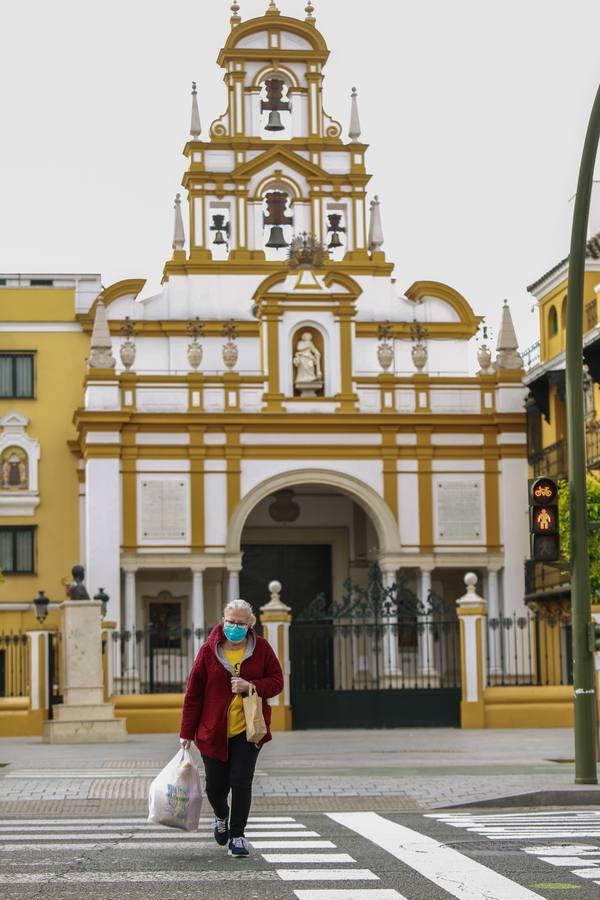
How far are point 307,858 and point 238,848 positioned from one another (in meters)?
0.49

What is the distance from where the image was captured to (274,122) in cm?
5284

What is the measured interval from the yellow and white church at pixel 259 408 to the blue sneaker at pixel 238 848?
2983 cm

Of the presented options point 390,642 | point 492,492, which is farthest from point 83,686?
point 492,492

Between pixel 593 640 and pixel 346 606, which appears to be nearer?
pixel 593 640

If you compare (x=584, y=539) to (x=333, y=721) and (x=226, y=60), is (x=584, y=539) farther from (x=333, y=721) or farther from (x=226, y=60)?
(x=226, y=60)

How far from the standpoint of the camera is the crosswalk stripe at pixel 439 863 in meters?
10.6

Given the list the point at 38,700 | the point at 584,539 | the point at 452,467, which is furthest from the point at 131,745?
the point at 452,467

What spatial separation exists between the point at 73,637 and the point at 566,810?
18174 mm

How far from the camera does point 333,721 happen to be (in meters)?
38.3

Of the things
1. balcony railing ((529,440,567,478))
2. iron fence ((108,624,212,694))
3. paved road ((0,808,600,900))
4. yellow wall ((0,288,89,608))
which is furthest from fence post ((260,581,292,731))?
paved road ((0,808,600,900))

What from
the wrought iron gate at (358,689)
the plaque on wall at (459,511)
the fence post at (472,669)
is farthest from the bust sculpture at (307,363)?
the fence post at (472,669)

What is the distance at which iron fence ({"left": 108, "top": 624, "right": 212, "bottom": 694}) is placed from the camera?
1649 inches

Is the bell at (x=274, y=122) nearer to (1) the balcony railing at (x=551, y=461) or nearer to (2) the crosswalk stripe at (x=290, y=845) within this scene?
(1) the balcony railing at (x=551, y=461)

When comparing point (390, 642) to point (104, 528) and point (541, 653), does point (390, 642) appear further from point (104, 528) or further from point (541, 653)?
point (104, 528)
